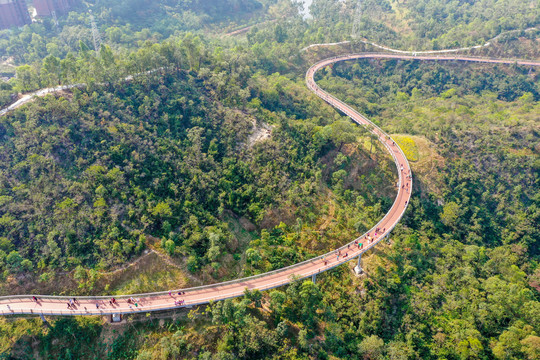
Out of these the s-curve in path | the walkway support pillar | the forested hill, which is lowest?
the walkway support pillar

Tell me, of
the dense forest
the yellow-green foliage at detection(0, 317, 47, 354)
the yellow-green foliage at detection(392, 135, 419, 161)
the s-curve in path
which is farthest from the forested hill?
the yellow-green foliage at detection(392, 135, 419, 161)

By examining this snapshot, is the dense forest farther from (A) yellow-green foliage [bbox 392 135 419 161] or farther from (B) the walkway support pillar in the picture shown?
(B) the walkway support pillar

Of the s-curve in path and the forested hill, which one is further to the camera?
the forested hill

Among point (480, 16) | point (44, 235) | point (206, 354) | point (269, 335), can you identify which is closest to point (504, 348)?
point (269, 335)

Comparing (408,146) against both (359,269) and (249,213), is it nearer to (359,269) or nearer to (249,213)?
(359,269)

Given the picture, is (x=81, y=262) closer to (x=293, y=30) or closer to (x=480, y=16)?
(x=293, y=30)

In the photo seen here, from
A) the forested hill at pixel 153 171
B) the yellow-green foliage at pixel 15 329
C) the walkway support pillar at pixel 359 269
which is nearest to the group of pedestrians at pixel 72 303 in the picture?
the yellow-green foliage at pixel 15 329

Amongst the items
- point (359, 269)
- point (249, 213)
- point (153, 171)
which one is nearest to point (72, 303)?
point (153, 171)

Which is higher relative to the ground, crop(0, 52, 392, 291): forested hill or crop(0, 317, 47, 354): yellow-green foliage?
crop(0, 52, 392, 291): forested hill
